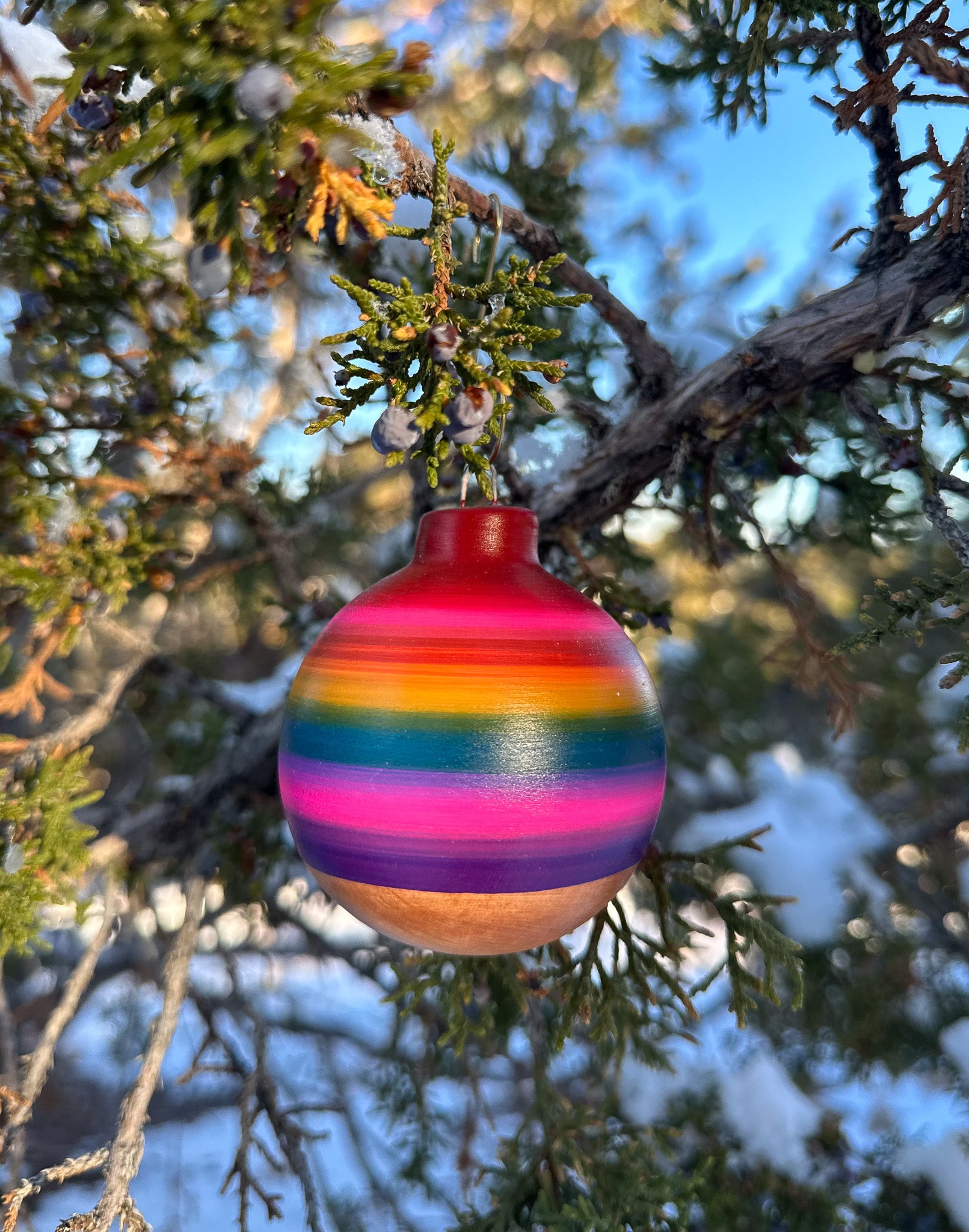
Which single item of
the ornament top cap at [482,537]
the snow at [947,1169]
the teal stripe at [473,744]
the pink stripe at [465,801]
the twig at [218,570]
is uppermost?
the twig at [218,570]

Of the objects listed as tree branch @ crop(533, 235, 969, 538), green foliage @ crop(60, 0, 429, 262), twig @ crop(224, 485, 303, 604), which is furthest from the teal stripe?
twig @ crop(224, 485, 303, 604)

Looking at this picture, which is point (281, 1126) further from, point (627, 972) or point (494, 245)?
point (494, 245)

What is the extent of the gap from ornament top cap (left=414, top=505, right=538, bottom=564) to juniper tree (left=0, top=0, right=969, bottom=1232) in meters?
0.15

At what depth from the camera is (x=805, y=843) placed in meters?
3.75

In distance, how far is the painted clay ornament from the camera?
1098 mm

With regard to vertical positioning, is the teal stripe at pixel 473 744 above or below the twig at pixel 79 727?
below

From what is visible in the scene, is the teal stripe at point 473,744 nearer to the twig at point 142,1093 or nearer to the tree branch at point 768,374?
the tree branch at point 768,374

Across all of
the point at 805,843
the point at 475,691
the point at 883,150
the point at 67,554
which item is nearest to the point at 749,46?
the point at 883,150

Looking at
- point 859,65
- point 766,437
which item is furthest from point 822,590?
point 859,65

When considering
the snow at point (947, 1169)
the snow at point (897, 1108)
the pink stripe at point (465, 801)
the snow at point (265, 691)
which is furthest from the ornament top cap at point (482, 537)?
the snow at point (897, 1108)


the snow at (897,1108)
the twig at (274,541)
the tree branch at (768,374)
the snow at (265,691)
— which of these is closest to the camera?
the tree branch at (768,374)

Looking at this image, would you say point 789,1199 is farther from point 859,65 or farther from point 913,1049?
point 859,65

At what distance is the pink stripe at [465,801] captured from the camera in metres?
1.09

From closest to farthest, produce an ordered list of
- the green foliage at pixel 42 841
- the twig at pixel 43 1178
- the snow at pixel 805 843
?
the twig at pixel 43 1178 < the green foliage at pixel 42 841 < the snow at pixel 805 843
